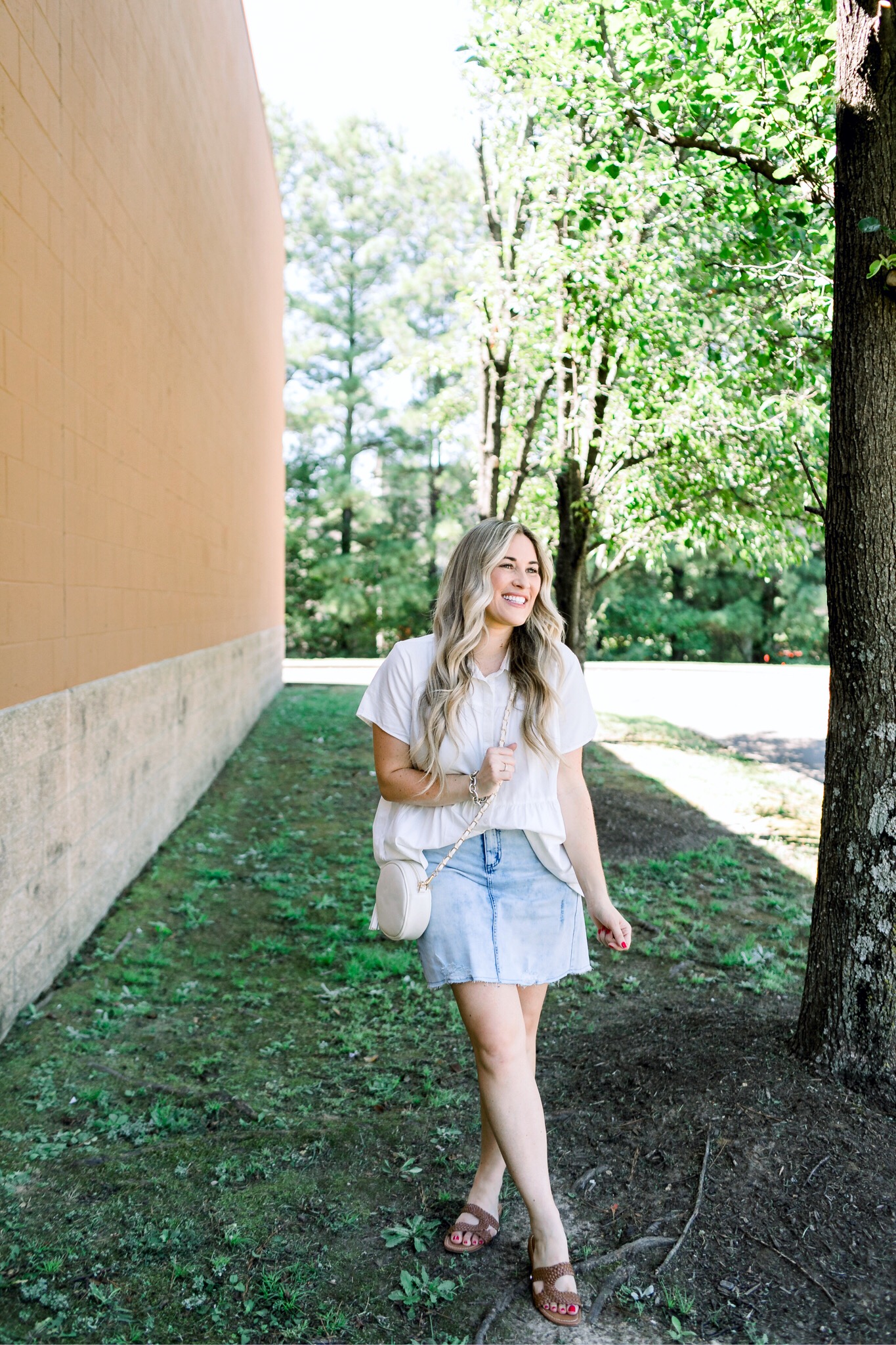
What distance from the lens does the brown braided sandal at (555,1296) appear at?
2490 mm

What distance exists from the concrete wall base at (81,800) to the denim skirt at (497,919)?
1.89 metres

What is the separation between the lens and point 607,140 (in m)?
6.00

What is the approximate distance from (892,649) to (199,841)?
5.19m

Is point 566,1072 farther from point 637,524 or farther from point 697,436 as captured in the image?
point 637,524

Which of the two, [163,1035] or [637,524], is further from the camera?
[637,524]

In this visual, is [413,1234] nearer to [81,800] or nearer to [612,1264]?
[612,1264]

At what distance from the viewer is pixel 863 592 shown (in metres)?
3.29

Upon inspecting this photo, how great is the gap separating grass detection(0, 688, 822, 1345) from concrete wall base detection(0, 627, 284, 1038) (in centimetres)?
21

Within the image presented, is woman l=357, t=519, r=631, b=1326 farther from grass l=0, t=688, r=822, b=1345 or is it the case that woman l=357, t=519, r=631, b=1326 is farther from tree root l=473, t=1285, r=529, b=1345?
grass l=0, t=688, r=822, b=1345

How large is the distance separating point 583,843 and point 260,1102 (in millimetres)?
1675

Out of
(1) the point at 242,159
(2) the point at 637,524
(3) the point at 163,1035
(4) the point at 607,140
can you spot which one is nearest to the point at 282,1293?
(3) the point at 163,1035

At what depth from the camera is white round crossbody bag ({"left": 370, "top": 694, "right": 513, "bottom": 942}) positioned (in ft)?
8.33

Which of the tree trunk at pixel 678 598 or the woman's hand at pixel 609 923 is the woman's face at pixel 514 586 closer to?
the woman's hand at pixel 609 923

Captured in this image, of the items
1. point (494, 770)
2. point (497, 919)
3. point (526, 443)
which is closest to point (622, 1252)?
point (497, 919)
